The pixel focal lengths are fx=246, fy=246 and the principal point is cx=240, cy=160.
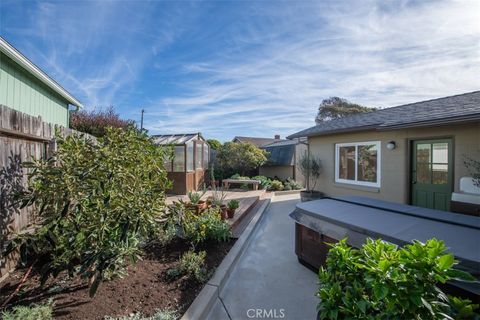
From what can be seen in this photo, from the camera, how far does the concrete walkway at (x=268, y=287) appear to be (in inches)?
112

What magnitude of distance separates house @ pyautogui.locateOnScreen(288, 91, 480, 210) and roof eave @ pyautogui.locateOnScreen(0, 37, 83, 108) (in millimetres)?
8745

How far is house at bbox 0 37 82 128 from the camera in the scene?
5.28m

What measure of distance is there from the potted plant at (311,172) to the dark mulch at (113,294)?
23.2ft

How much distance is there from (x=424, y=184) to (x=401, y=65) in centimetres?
331

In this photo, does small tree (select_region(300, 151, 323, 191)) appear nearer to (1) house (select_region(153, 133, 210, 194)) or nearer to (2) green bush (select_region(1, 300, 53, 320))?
(1) house (select_region(153, 133, 210, 194))

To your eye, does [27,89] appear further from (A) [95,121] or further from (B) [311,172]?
(B) [311,172]

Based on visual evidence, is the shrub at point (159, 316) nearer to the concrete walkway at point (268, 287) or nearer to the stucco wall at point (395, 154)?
the concrete walkway at point (268, 287)

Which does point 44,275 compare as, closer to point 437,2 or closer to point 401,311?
point 401,311

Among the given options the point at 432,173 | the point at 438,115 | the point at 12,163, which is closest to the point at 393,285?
the point at 12,163

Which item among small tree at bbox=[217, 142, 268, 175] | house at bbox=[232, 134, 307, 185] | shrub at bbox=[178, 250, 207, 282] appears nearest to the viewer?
shrub at bbox=[178, 250, 207, 282]

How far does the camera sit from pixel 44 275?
2309mm

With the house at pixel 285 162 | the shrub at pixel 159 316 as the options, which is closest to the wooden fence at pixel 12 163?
the shrub at pixel 159 316

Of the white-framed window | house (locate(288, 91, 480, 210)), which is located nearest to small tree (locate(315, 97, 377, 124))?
house (locate(288, 91, 480, 210))

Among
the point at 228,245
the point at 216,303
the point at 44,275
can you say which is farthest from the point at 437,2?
the point at 44,275
